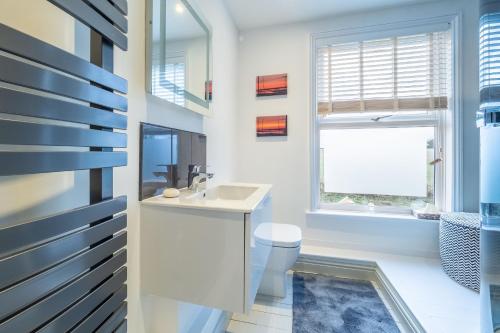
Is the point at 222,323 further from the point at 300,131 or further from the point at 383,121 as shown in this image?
the point at 383,121

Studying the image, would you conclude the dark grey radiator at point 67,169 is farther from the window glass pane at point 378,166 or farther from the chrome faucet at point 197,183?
the window glass pane at point 378,166

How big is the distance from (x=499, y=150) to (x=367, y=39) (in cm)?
160

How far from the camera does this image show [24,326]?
468 mm

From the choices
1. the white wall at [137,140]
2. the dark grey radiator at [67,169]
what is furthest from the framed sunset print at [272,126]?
the dark grey radiator at [67,169]

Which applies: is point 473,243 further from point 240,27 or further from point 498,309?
point 240,27

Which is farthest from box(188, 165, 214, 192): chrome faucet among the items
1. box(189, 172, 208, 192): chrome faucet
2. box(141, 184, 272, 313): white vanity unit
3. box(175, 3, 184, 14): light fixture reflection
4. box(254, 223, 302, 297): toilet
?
box(175, 3, 184, 14): light fixture reflection

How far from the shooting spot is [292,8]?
2.17 metres

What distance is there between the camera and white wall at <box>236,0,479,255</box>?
2.04m

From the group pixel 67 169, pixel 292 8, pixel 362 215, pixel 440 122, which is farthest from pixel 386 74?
pixel 67 169

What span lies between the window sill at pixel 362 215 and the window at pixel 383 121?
0.08 meters

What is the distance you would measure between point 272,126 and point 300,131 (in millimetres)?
293

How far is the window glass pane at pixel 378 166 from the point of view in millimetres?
2244

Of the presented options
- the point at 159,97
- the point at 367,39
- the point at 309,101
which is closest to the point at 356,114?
the point at 309,101

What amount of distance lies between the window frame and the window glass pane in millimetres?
71
